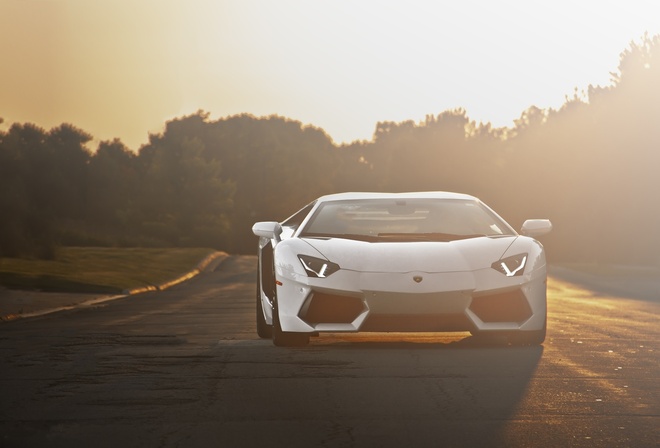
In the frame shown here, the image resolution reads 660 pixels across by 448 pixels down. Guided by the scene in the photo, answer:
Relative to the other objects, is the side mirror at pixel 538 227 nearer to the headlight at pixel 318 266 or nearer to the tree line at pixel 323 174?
the headlight at pixel 318 266

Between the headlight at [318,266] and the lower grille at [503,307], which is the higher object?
the headlight at [318,266]

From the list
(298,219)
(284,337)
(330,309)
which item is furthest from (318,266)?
(298,219)

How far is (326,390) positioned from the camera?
8.70 m

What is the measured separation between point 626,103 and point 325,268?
165 feet

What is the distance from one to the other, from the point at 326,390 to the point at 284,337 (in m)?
2.77

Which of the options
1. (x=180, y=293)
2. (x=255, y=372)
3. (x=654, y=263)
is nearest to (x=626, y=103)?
(x=654, y=263)

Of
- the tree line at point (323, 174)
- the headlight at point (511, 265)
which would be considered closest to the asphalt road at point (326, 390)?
the headlight at point (511, 265)

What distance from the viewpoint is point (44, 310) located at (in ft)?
69.0

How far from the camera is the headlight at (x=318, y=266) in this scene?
11.1 metres

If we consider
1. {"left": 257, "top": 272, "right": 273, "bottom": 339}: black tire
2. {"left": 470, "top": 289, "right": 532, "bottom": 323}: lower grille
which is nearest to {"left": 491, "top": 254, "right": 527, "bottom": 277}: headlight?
{"left": 470, "top": 289, "right": 532, "bottom": 323}: lower grille

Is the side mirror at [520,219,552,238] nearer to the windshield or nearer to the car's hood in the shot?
the windshield

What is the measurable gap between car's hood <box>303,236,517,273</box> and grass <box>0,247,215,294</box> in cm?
1848

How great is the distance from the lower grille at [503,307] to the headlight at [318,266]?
131cm

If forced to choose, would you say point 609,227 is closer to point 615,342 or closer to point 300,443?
point 615,342
